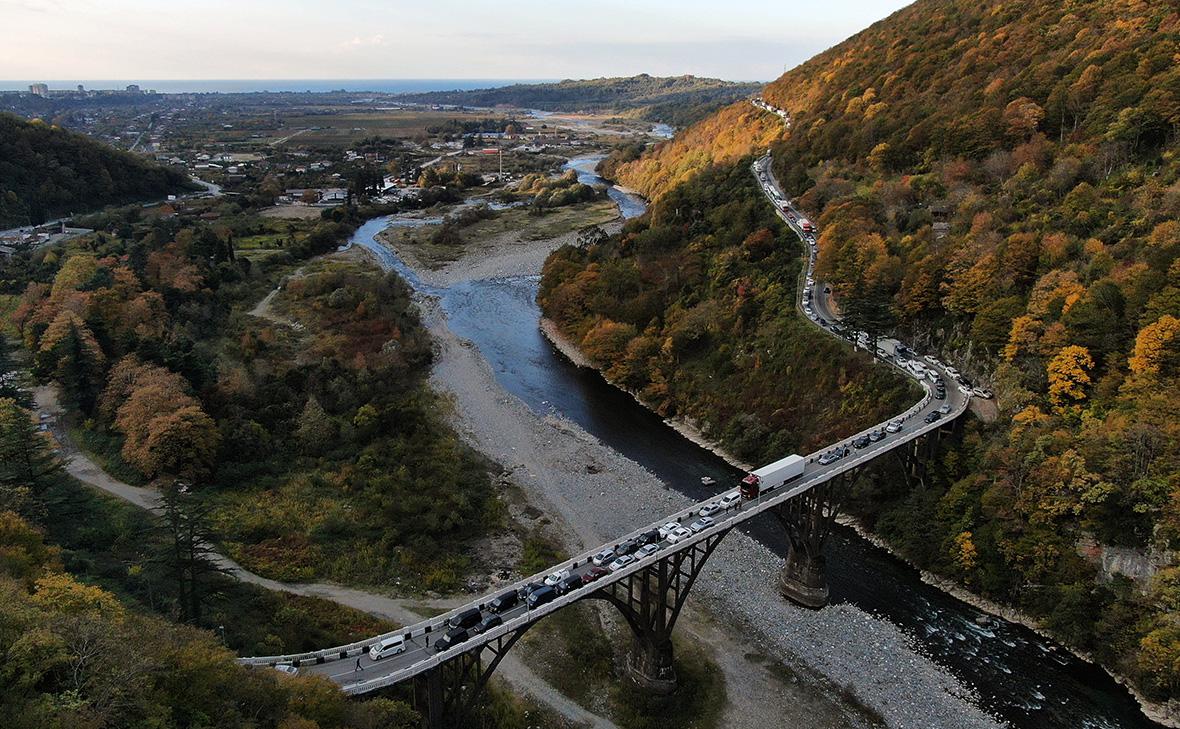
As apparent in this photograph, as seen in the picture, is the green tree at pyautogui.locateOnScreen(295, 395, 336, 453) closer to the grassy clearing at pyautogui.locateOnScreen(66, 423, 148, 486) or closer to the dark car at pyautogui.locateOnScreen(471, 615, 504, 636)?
the grassy clearing at pyautogui.locateOnScreen(66, 423, 148, 486)

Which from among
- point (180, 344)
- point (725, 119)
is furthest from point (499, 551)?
point (725, 119)

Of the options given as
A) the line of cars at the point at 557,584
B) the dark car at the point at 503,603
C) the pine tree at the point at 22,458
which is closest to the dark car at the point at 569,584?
the line of cars at the point at 557,584

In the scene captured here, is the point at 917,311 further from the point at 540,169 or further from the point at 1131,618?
the point at 540,169

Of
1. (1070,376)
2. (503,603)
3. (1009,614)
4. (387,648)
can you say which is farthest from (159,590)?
(1070,376)

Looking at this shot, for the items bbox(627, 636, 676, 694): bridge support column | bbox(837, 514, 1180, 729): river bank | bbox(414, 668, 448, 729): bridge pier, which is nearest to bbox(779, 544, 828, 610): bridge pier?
bbox(837, 514, 1180, 729): river bank

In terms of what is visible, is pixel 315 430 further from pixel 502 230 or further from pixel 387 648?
pixel 502 230

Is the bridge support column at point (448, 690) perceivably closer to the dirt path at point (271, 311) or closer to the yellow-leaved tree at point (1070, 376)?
the yellow-leaved tree at point (1070, 376)
